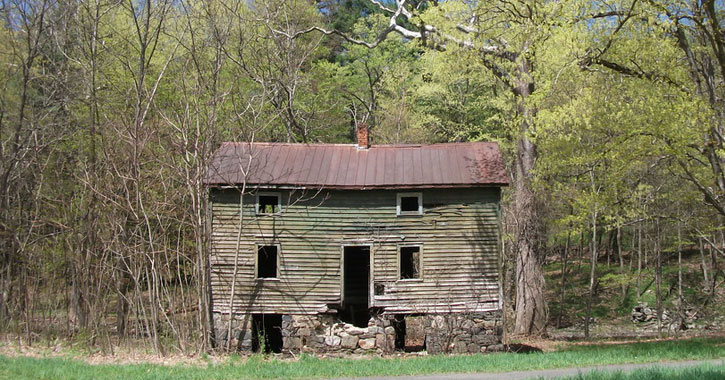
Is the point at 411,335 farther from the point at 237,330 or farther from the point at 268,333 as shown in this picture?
the point at 237,330

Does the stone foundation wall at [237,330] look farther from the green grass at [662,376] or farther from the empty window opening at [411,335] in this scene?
the green grass at [662,376]

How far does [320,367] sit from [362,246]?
576cm

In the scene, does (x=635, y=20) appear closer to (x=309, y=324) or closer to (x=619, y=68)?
(x=619, y=68)

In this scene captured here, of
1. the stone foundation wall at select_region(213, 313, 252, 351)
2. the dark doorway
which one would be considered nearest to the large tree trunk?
the dark doorway

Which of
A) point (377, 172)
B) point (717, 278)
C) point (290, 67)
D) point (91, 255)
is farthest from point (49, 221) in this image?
point (717, 278)

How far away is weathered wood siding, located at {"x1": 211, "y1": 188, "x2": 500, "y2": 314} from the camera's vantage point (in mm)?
20062

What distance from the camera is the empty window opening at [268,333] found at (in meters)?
21.3

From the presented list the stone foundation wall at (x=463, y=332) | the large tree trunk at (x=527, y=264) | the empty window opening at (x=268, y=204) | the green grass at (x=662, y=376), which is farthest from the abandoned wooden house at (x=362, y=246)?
the green grass at (x=662, y=376)

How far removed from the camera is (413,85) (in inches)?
1614

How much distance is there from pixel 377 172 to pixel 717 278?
24588mm

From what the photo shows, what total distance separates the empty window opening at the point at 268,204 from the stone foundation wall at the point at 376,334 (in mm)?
3180

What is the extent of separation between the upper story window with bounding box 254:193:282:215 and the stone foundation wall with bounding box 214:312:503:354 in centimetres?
312

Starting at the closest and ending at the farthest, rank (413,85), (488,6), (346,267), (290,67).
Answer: (488,6) < (346,267) < (290,67) < (413,85)

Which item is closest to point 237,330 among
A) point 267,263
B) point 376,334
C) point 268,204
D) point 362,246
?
point 267,263
